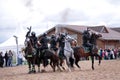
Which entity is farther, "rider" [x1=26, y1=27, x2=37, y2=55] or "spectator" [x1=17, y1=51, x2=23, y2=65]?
"spectator" [x1=17, y1=51, x2=23, y2=65]

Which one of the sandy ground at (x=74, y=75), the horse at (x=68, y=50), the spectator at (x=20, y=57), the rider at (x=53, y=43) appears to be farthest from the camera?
the spectator at (x=20, y=57)

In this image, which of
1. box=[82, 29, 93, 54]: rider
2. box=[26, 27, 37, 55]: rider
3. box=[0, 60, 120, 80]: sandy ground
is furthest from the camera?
box=[82, 29, 93, 54]: rider

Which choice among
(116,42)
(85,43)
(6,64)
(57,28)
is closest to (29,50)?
(85,43)

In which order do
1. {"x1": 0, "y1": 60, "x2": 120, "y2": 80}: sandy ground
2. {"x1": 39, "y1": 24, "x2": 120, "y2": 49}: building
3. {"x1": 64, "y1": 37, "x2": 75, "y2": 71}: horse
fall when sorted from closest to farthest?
{"x1": 0, "y1": 60, "x2": 120, "y2": 80}: sandy ground → {"x1": 64, "y1": 37, "x2": 75, "y2": 71}: horse → {"x1": 39, "y1": 24, "x2": 120, "y2": 49}: building

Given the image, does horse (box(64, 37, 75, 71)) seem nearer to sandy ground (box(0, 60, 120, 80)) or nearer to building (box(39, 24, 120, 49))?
sandy ground (box(0, 60, 120, 80))

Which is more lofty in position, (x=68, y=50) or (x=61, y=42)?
(x=61, y=42)

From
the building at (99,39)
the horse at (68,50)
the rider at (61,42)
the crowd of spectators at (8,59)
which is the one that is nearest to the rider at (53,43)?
the rider at (61,42)

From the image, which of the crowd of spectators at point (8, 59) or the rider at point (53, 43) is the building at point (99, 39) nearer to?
the crowd of spectators at point (8, 59)

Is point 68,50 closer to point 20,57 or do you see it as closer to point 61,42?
point 61,42

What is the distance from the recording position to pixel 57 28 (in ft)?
188

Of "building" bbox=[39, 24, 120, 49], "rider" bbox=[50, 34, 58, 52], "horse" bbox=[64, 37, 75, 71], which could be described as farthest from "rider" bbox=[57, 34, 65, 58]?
"building" bbox=[39, 24, 120, 49]

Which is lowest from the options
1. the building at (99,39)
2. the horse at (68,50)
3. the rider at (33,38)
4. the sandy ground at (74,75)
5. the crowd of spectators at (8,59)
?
the sandy ground at (74,75)

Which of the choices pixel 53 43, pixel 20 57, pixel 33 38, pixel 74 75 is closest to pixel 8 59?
pixel 20 57

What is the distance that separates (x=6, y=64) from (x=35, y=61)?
18.6m
